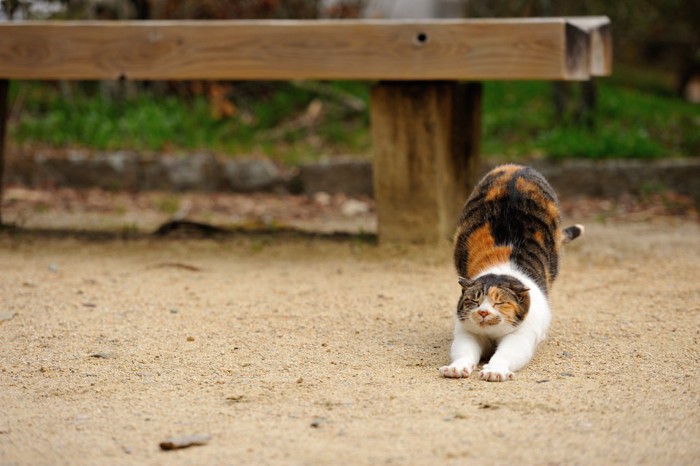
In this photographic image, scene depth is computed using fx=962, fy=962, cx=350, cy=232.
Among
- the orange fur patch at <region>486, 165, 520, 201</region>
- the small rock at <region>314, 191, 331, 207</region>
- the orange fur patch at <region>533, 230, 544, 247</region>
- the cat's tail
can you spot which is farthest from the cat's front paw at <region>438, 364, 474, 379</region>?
the small rock at <region>314, 191, 331, 207</region>

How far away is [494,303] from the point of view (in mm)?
3000

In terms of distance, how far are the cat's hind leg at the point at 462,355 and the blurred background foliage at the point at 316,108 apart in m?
4.01

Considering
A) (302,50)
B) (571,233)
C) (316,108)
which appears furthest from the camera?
(316,108)

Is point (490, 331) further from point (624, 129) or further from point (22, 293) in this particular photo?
point (624, 129)

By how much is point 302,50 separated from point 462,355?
2118 millimetres

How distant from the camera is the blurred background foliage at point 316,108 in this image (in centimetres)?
735

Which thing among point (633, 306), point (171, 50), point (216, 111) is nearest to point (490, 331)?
point (633, 306)

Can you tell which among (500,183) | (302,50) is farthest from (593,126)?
(500,183)

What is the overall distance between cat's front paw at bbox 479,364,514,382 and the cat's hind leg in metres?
0.06

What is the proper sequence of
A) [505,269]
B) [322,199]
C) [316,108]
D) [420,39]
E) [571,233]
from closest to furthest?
1. [505,269]
2. [571,233]
3. [420,39]
4. [322,199]
5. [316,108]

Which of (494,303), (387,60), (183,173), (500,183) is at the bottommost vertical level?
(183,173)

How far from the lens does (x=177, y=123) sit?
7875mm

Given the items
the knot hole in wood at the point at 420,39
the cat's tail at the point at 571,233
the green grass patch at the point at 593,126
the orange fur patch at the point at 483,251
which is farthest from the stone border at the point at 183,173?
the orange fur patch at the point at 483,251

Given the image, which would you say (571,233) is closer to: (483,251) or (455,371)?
(483,251)
